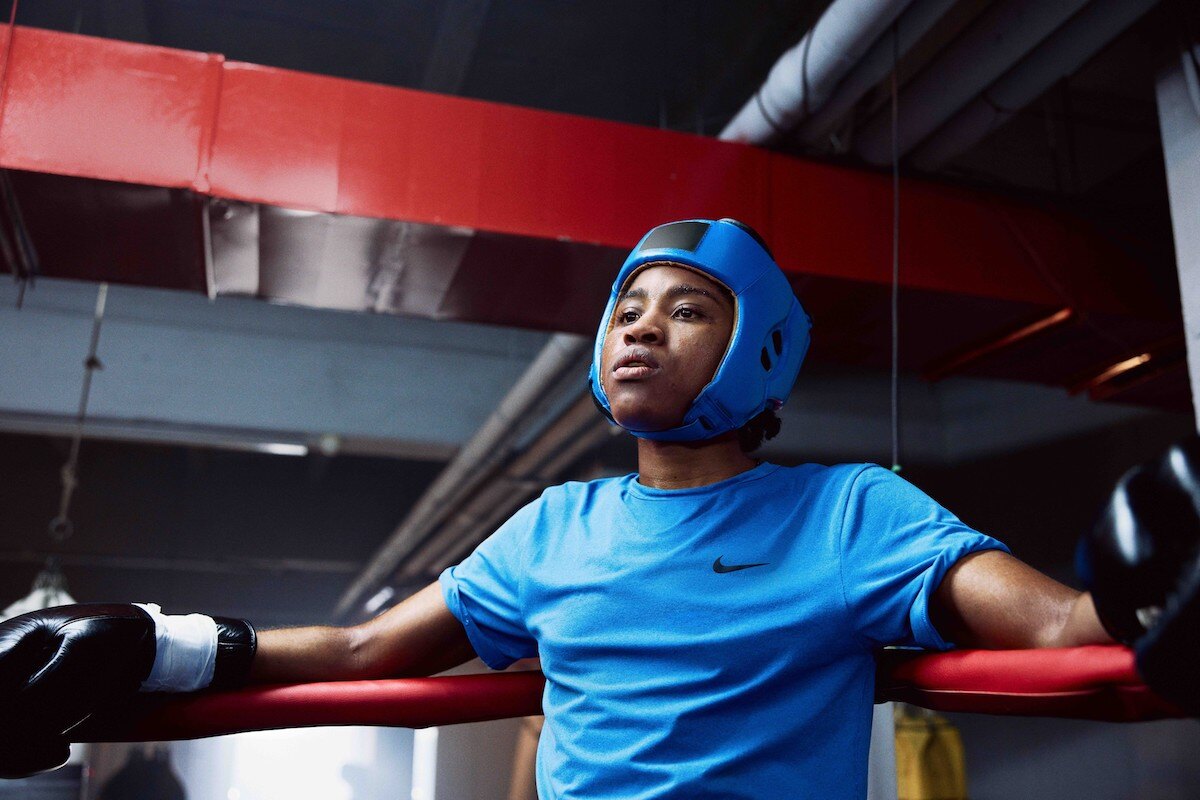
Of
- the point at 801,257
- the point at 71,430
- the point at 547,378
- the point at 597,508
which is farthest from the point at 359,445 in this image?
the point at 597,508

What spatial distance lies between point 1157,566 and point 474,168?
7.29ft

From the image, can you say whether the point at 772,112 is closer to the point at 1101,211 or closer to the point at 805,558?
the point at 1101,211

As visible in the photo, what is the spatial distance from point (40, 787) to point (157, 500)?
5.36 m

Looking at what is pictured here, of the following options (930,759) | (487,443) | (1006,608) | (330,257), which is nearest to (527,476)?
(487,443)

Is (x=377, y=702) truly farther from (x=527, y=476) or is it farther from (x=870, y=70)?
(x=527, y=476)

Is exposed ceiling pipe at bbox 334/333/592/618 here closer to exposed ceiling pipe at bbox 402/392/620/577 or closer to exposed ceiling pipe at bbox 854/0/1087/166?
exposed ceiling pipe at bbox 402/392/620/577

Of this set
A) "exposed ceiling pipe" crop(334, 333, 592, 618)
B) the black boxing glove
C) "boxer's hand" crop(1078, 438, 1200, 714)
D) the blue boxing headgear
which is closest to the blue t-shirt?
the blue boxing headgear

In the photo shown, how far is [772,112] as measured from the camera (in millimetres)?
2801

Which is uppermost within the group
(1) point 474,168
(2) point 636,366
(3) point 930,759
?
(1) point 474,168

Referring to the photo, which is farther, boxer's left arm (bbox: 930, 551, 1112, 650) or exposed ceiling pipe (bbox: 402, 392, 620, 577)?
exposed ceiling pipe (bbox: 402, 392, 620, 577)

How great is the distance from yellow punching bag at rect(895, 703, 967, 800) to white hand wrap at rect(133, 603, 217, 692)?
12.9 ft

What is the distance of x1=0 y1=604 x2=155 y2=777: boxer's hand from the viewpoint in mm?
993

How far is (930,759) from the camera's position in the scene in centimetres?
449

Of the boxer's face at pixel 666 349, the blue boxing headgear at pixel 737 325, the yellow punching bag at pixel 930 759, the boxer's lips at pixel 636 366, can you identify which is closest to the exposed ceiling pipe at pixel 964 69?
the blue boxing headgear at pixel 737 325
